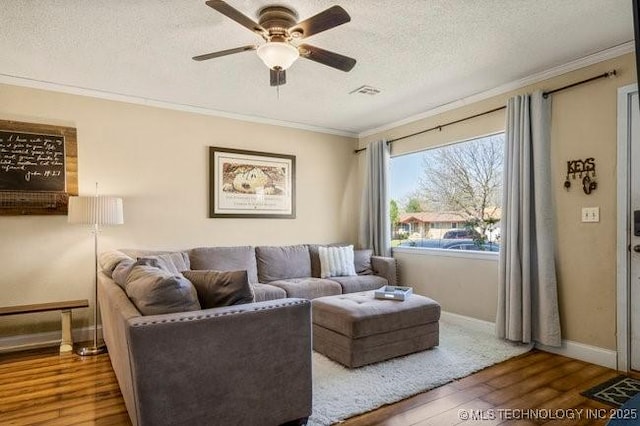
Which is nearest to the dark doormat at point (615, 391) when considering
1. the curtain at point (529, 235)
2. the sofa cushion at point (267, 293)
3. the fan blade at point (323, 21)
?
the curtain at point (529, 235)

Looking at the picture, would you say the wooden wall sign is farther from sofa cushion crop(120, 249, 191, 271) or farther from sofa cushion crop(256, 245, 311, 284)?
sofa cushion crop(256, 245, 311, 284)

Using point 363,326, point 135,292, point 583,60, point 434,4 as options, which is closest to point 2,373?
point 135,292

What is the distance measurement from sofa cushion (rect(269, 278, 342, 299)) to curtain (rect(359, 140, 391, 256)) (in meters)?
1.11

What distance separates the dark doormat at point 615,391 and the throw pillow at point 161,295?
2531mm

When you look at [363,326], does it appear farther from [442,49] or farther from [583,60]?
[583,60]

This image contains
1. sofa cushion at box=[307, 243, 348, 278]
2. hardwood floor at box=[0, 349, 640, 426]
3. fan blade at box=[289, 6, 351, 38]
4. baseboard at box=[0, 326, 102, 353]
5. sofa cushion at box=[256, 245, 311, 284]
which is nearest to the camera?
fan blade at box=[289, 6, 351, 38]

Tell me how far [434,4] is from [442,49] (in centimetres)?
63

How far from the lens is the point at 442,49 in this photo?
2.84 m

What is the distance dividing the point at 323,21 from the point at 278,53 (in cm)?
36

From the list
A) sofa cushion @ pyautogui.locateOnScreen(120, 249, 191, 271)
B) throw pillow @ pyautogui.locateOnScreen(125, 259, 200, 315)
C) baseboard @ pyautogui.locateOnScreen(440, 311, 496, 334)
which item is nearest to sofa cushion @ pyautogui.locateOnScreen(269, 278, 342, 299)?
sofa cushion @ pyautogui.locateOnScreen(120, 249, 191, 271)

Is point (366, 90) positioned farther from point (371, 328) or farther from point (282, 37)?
point (371, 328)

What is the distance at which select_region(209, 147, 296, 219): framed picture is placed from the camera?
Result: 4.40 metres

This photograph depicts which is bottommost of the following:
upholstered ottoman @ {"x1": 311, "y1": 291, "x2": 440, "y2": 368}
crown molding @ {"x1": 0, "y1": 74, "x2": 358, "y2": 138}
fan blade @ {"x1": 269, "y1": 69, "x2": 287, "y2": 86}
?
upholstered ottoman @ {"x1": 311, "y1": 291, "x2": 440, "y2": 368}

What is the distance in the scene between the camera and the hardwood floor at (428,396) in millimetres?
2129
